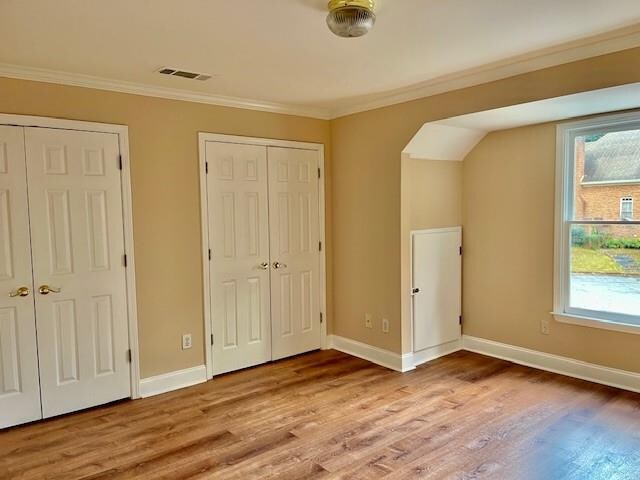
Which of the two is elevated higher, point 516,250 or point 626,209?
point 626,209

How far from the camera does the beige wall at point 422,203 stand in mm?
4098

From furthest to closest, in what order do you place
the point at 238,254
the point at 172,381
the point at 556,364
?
the point at 238,254, the point at 556,364, the point at 172,381

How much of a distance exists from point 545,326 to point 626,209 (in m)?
1.16

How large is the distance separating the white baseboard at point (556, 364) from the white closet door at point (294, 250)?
1633 mm

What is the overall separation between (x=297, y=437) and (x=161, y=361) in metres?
→ 1.41

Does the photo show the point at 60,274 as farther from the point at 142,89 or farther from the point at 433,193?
the point at 433,193

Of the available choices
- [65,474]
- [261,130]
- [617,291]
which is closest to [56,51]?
[261,130]

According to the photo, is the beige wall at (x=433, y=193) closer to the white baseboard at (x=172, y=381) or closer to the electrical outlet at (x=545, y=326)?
the electrical outlet at (x=545, y=326)

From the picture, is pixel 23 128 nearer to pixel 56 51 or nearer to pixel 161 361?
pixel 56 51

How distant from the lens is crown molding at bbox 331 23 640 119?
2.64 m

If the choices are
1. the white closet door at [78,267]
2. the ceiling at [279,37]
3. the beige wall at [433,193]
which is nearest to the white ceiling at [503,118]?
the beige wall at [433,193]

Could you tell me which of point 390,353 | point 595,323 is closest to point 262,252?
point 390,353

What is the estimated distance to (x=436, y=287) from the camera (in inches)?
173

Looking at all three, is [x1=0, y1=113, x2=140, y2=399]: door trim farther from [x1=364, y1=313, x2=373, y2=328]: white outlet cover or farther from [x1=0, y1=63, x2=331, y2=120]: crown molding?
[x1=364, y1=313, x2=373, y2=328]: white outlet cover
